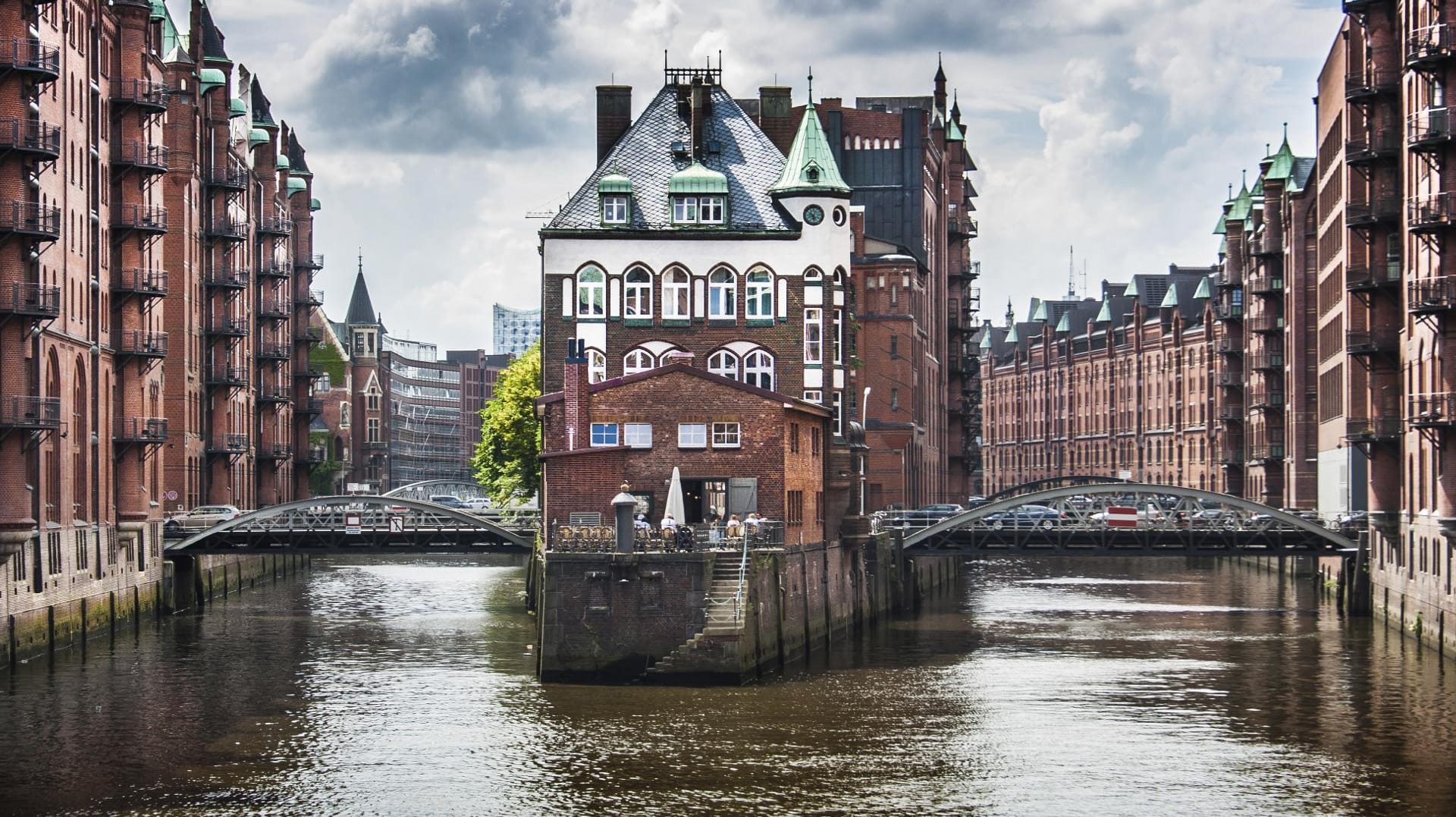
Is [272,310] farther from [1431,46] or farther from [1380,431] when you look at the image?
[1431,46]

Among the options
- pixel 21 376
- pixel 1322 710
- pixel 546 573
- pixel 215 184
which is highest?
pixel 215 184

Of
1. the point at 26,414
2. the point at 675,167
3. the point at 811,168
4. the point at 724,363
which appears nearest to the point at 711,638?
the point at 26,414

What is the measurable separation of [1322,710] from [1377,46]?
3148 centimetres

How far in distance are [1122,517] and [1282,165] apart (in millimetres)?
46223

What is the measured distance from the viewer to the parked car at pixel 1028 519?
91875 millimetres

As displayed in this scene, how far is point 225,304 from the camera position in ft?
367

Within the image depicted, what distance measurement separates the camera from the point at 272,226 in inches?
5030

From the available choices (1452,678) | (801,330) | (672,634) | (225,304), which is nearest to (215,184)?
(225,304)

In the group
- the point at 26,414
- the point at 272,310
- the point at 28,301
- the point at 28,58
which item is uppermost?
the point at 28,58

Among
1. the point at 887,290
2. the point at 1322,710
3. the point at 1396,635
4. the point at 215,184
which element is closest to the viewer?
the point at 1322,710

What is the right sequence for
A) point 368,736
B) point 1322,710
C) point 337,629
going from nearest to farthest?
1. point 368,736
2. point 1322,710
3. point 337,629

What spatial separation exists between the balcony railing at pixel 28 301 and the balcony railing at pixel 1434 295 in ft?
134

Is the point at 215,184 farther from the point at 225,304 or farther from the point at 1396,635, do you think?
the point at 1396,635

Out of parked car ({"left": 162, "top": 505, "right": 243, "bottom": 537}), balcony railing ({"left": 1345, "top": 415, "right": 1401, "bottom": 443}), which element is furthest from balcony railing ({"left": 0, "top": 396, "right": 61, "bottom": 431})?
balcony railing ({"left": 1345, "top": 415, "right": 1401, "bottom": 443})
